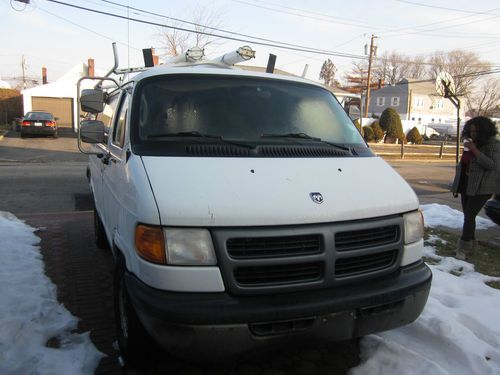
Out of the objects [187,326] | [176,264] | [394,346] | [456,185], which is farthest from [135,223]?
[456,185]

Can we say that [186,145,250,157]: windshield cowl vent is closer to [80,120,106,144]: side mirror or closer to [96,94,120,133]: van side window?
[80,120,106,144]: side mirror

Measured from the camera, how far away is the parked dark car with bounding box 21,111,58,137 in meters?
23.9

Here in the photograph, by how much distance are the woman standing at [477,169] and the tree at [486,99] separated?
68589 millimetres

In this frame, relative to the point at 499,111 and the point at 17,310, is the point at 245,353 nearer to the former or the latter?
the point at 17,310

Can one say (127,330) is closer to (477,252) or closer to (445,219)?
(477,252)

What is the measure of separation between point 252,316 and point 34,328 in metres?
1.98

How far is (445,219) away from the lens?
7641mm

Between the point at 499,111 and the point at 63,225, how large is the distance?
75.9 meters

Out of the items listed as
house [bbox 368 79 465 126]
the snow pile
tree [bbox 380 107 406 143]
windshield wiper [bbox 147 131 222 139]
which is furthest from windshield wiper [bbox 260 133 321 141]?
house [bbox 368 79 465 126]

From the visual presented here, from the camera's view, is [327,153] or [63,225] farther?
[63,225]

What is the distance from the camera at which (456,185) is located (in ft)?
18.5

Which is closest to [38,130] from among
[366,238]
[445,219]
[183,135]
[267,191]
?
[445,219]

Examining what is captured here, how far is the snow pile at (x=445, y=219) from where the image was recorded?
7.30 m

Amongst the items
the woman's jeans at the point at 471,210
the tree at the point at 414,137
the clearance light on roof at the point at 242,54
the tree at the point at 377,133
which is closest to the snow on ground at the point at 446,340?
the woman's jeans at the point at 471,210
